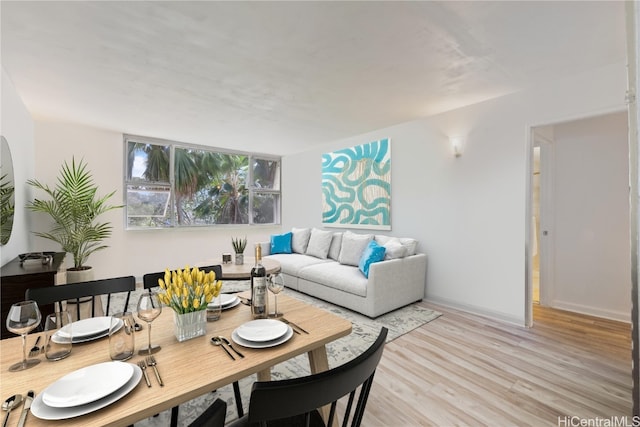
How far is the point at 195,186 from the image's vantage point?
209 inches

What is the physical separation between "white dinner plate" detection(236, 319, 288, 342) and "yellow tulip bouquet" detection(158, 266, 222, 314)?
0.61ft

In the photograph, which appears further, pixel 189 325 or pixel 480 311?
pixel 480 311

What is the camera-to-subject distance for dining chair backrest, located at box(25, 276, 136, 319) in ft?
4.68

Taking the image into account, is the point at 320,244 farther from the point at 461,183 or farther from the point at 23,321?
the point at 23,321

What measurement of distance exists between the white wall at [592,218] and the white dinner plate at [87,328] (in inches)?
173

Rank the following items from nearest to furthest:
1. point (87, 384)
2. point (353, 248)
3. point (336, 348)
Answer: point (87, 384), point (336, 348), point (353, 248)

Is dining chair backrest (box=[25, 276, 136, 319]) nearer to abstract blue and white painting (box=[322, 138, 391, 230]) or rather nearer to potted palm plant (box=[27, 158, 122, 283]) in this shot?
potted palm plant (box=[27, 158, 122, 283])

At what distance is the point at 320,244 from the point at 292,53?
291 cm

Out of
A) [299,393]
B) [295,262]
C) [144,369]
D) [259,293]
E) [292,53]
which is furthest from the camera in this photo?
[295,262]

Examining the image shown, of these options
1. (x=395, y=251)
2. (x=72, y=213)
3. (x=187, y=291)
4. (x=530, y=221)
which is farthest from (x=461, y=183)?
(x=72, y=213)

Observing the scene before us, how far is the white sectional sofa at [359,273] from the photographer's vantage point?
3.10m

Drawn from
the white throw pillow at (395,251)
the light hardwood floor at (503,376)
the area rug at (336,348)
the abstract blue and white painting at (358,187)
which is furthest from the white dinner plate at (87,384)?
the abstract blue and white painting at (358,187)

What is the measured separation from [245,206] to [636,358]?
226 inches

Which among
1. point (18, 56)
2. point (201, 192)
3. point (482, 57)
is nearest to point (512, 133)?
point (482, 57)
